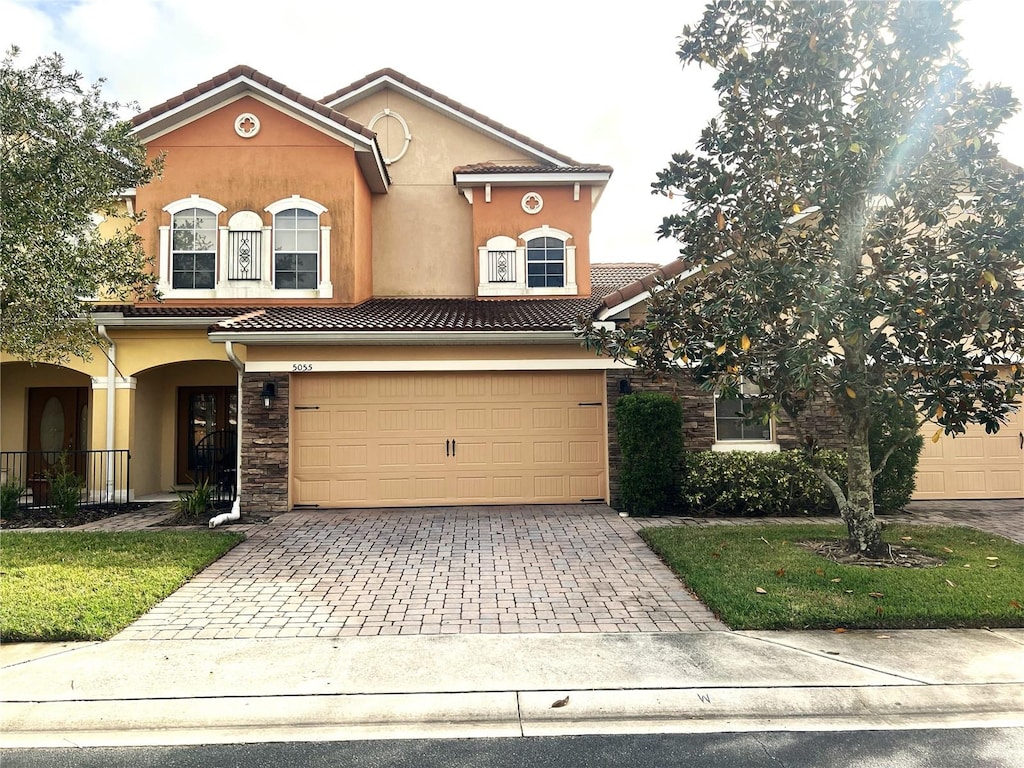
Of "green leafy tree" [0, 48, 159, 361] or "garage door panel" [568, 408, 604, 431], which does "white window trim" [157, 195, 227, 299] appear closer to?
"green leafy tree" [0, 48, 159, 361]

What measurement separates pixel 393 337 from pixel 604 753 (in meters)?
8.26

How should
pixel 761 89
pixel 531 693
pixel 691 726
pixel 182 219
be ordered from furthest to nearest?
1. pixel 182 219
2. pixel 761 89
3. pixel 531 693
4. pixel 691 726

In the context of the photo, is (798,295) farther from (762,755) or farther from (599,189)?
(599,189)

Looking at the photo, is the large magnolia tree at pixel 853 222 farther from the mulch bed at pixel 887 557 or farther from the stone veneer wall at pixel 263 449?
the stone veneer wall at pixel 263 449

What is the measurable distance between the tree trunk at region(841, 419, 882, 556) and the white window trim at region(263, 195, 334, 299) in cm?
1014

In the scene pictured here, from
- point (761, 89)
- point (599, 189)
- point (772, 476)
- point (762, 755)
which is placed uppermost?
point (599, 189)

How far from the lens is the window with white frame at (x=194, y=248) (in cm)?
1312

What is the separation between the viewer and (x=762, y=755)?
11.9 ft

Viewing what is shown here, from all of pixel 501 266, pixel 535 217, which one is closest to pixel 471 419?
pixel 501 266

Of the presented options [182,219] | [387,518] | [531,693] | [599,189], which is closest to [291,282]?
[182,219]

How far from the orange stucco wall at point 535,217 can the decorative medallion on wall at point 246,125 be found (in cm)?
497

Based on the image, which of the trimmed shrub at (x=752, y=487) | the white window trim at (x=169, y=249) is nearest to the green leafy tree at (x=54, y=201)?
the white window trim at (x=169, y=249)

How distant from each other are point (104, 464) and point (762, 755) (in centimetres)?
1263

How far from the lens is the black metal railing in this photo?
10672 millimetres
